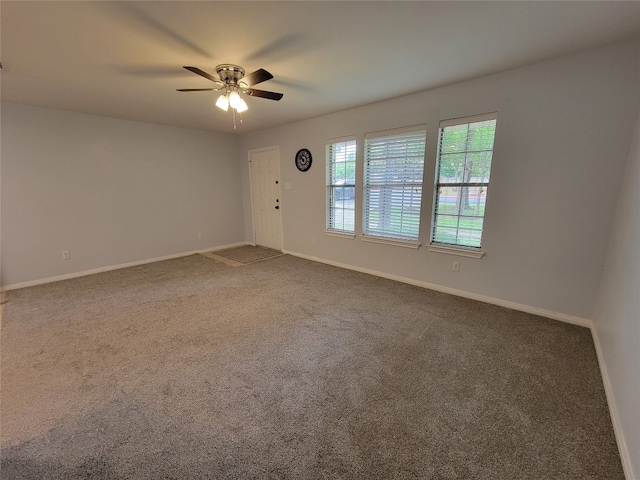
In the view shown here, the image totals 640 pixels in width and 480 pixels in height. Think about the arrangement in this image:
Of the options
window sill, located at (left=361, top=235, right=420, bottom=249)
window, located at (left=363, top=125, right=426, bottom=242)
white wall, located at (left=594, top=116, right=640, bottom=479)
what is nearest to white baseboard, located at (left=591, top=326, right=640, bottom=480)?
white wall, located at (left=594, top=116, right=640, bottom=479)

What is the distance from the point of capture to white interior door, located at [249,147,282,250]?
5.03m

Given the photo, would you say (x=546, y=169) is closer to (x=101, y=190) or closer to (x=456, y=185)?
(x=456, y=185)

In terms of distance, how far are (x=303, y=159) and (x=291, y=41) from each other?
247cm

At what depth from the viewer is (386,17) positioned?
1710 mm

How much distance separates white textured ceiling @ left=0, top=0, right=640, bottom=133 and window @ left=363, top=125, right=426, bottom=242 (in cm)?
61

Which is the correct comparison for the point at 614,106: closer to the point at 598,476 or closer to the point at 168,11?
the point at 598,476

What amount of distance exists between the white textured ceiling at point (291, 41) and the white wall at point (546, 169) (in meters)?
0.20

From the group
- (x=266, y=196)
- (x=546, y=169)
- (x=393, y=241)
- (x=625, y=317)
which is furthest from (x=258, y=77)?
(x=266, y=196)

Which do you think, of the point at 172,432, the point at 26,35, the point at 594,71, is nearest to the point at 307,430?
the point at 172,432

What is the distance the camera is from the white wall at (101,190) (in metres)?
3.43

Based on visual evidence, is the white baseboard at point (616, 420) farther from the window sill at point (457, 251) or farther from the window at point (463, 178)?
the window at point (463, 178)

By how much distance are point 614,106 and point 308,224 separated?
3.68 metres

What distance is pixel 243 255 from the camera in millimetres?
5016

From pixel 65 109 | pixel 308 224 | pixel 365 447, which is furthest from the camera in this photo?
pixel 308 224
